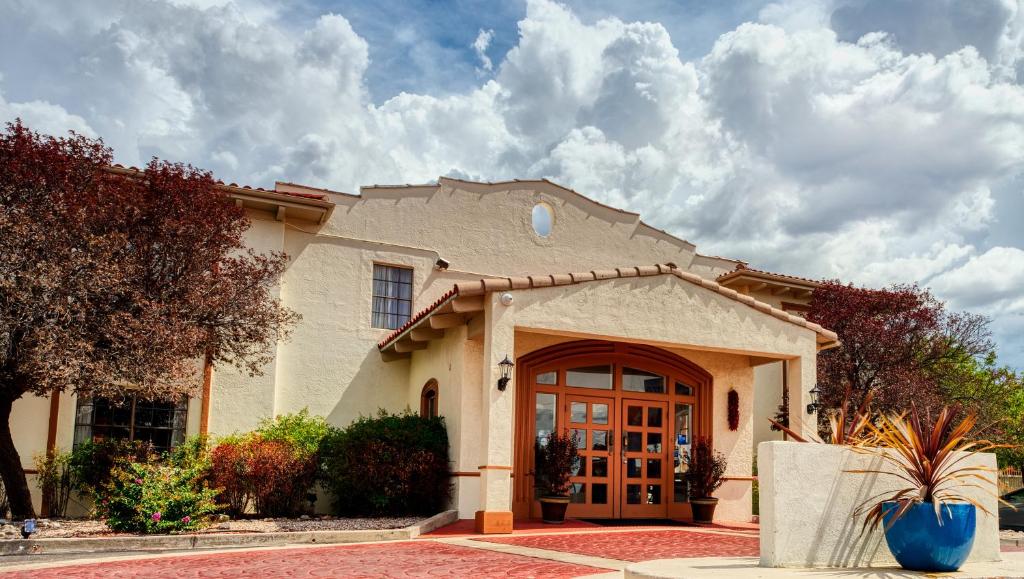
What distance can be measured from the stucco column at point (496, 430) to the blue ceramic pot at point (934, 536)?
243 inches

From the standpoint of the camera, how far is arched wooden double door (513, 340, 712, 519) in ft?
50.5

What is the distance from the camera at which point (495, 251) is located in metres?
20.4

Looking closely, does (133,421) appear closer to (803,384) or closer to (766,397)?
(803,384)

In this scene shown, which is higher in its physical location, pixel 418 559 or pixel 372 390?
pixel 372 390

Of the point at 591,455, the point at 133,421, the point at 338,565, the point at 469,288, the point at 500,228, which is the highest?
the point at 500,228

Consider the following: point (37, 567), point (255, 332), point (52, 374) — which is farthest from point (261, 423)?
point (37, 567)

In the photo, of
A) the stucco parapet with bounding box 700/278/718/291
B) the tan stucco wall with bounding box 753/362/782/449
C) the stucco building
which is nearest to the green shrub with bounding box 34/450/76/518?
the stucco building

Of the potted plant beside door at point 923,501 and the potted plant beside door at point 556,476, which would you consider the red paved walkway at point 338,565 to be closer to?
the potted plant beside door at point 923,501

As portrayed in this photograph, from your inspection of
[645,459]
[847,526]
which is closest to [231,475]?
[645,459]

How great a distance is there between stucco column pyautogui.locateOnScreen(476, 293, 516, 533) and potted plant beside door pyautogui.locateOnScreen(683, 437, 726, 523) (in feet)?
13.8

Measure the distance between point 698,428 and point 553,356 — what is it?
3463mm

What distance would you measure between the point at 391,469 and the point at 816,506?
8013 millimetres

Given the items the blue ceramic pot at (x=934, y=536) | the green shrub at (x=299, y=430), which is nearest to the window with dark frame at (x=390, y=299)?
the green shrub at (x=299, y=430)

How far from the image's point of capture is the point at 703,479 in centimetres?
1552
